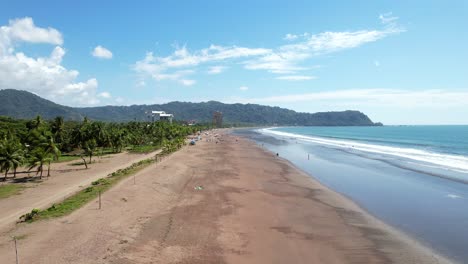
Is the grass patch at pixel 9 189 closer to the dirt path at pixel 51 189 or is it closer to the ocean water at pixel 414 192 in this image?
the dirt path at pixel 51 189

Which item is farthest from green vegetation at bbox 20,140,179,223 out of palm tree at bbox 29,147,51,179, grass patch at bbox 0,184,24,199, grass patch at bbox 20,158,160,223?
palm tree at bbox 29,147,51,179

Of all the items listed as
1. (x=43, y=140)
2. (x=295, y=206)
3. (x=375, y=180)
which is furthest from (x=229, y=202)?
(x=43, y=140)

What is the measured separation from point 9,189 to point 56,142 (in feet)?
121

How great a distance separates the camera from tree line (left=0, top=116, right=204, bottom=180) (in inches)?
1553

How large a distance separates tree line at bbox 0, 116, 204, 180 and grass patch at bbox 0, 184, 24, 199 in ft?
12.5

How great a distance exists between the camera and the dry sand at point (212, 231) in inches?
683

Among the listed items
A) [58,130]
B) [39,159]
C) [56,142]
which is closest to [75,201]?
[39,159]

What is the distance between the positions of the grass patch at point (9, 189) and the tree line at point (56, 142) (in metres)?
3.82

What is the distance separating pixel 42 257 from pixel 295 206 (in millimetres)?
18139

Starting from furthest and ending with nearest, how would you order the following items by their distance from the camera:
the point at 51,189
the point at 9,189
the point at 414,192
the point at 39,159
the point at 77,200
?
the point at 39,159
the point at 9,189
the point at 414,192
the point at 51,189
the point at 77,200

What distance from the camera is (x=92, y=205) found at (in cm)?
2542

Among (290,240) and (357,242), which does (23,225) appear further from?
(357,242)

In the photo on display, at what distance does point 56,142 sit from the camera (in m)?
67.9

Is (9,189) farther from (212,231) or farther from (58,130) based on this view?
(58,130)
